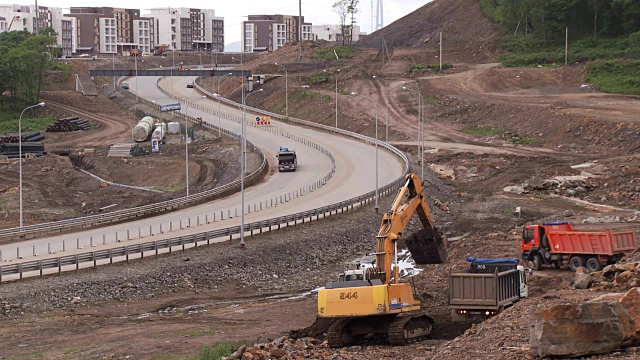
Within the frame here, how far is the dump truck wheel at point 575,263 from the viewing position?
44.7 meters

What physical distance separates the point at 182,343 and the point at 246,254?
735 inches

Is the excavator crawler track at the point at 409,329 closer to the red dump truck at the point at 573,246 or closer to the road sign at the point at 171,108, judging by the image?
the red dump truck at the point at 573,246

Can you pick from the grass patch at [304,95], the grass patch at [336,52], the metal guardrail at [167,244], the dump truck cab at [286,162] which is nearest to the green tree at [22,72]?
the grass patch at [304,95]

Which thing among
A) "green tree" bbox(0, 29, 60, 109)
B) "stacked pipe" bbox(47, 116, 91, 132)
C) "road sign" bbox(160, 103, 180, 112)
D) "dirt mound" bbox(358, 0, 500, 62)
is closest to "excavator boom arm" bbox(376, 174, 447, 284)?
"road sign" bbox(160, 103, 180, 112)

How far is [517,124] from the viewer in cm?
10344

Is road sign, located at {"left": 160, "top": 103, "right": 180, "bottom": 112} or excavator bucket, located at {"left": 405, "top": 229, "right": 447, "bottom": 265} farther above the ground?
road sign, located at {"left": 160, "top": 103, "right": 180, "bottom": 112}

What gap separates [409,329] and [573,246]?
15.4 metres

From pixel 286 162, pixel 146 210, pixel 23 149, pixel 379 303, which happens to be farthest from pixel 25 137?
pixel 379 303

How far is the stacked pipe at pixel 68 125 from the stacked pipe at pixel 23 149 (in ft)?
65.6

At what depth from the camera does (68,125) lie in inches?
4700

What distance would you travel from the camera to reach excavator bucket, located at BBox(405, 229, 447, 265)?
118 feet

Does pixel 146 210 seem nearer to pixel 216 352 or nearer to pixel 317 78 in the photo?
pixel 216 352

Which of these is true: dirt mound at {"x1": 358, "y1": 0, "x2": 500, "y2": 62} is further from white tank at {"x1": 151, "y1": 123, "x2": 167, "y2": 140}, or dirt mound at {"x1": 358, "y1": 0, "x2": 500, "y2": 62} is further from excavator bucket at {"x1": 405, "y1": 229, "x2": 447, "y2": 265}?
excavator bucket at {"x1": 405, "y1": 229, "x2": 447, "y2": 265}

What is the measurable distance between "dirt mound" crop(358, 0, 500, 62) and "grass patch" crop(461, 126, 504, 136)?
1509 inches
